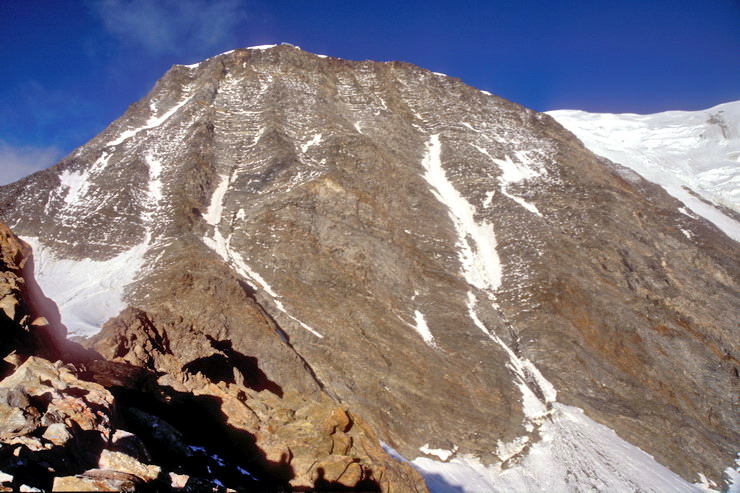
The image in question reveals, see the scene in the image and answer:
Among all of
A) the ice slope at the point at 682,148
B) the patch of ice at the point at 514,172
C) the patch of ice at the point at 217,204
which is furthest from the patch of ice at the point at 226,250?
the ice slope at the point at 682,148

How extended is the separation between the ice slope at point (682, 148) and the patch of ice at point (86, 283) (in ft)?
246

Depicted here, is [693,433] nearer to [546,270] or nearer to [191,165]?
[546,270]

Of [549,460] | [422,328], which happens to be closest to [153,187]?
[422,328]

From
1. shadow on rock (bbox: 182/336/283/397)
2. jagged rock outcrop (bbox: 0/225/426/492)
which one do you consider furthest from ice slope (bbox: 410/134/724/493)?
jagged rock outcrop (bbox: 0/225/426/492)

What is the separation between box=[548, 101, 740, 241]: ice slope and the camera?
82312 mm

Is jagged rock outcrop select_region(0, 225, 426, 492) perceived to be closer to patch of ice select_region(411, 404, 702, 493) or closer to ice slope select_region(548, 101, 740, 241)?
patch of ice select_region(411, 404, 702, 493)

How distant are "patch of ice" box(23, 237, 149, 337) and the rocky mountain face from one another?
230mm

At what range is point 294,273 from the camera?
3788 cm

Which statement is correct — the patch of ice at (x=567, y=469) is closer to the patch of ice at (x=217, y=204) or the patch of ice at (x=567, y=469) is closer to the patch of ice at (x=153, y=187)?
the patch of ice at (x=217, y=204)

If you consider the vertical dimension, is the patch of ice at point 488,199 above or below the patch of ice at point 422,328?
above

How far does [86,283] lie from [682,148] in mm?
111016

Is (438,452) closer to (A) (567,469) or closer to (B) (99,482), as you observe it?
(A) (567,469)

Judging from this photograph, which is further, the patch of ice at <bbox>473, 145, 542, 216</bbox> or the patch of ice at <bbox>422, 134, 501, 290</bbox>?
the patch of ice at <bbox>473, 145, 542, 216</bbox>

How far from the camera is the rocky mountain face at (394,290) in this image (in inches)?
1040
